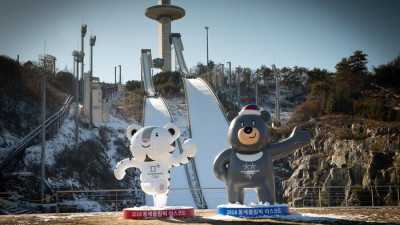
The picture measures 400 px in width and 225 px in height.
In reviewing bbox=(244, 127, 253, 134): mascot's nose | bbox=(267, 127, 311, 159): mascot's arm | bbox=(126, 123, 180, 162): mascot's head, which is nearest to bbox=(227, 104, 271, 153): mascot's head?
bbox=(244, 127, 253, 134): mascot's nose

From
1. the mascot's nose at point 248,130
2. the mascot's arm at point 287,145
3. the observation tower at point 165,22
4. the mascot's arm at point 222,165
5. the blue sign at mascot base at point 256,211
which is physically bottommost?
the blue sign at mascot base at point 256,211

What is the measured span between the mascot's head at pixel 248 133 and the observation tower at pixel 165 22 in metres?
40.3

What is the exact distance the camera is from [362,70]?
41.0 m

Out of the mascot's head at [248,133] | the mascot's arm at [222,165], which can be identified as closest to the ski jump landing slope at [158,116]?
the mascot's arm at [222,165]

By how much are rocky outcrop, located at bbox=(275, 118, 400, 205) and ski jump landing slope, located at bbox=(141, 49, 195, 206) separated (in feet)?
14.9

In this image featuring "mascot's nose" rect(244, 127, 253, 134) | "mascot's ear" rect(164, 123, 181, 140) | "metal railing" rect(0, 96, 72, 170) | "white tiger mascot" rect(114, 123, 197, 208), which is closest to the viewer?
"mascot's nose" rect(244, 127, 253, 134)

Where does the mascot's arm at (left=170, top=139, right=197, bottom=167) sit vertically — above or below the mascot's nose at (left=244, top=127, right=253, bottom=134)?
below

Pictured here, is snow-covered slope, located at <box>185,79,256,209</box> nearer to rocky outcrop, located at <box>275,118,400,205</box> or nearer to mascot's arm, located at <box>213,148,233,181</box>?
rocky outcrop, located at <box>275,118,400,205</box>

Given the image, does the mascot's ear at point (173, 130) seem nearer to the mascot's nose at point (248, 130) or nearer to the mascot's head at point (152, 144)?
the mascot's head at point (152, 144)

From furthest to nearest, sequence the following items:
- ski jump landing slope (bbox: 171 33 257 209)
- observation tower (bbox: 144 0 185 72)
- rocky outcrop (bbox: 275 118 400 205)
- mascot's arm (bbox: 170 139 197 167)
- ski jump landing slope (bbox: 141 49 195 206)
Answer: observation tower (bbox: 144 0 185 72), ski jump landing slope (bbox: 171 33 257 209), rocky outcrop (bbox: 275 118 400 205), ski jump landing slope (bbox: 141 49 195 206), mascot's arm (bbox: 170 139 197 167)

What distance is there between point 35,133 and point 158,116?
264 inches

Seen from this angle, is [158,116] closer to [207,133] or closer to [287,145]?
[207,133]

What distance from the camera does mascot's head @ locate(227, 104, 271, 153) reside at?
1152 centimetres

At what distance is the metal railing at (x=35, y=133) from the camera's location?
24.0 meters
